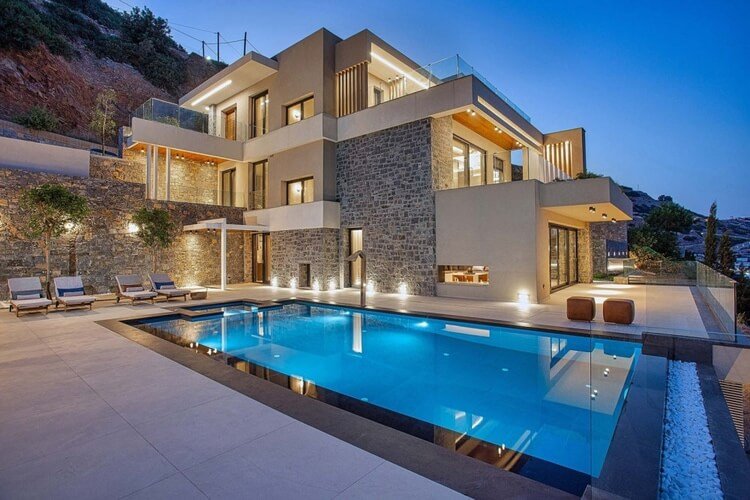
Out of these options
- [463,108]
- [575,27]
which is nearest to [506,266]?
[463,108]

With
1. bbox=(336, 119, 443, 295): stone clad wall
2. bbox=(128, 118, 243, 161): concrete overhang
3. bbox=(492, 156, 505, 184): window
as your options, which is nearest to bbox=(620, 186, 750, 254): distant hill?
bbox=(492, 156, 505, 184): window

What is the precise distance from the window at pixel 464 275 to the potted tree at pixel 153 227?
32.0 ft

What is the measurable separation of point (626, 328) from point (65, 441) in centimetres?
817

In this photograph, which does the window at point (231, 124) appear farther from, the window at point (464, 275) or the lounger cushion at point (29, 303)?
the window at point (464, 275)

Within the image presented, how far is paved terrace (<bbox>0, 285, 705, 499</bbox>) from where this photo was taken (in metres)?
2.33

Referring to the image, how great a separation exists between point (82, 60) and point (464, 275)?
32.3 m

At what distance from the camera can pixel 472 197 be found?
451 inches

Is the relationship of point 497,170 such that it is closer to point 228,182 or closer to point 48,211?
point 228,182

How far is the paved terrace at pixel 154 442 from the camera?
233 cm

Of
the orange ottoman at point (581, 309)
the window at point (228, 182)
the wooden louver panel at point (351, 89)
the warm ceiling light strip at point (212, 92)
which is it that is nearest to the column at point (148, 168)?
the window at point (228, 182)

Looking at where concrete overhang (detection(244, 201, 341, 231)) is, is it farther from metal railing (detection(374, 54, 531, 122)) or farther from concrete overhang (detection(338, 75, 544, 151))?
metal railing (detection(374, 54, 531, 122))

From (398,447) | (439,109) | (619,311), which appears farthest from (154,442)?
(439,109)

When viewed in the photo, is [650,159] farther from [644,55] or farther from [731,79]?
[644,55]

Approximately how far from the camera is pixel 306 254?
48.1 ft
